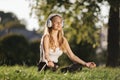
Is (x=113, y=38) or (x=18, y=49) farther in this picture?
(x=18, y=49)

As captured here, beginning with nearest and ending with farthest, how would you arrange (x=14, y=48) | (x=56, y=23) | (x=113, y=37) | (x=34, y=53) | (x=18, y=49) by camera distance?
Answer: (x=56, y=23), (x=113, y=37), (x=14, y=48), (x=18, y=49), (x=34, y=53)

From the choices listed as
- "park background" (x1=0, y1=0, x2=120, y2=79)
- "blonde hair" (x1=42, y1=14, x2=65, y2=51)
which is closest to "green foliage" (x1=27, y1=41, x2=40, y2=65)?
"park background" (x1=0, y1=0, x2=120, y2=79)

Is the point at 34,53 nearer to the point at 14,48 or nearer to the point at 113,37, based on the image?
the point at 14,48

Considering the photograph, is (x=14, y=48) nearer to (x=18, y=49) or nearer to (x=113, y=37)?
(x=18, y=49)

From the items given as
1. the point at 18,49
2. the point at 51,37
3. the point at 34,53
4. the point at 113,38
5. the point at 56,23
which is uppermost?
the point at 56,23

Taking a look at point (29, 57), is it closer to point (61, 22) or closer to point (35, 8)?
point (35, 8)

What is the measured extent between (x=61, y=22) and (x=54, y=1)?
17386 millimetres

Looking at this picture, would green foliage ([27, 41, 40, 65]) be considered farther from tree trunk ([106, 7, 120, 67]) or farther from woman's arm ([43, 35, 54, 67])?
woman's arm ([43, 35, 54, 67])

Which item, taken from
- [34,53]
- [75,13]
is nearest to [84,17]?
[75,13]

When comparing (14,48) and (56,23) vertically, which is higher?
(56,23)

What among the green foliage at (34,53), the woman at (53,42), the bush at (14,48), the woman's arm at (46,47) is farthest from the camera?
the green foliage at (34,53)

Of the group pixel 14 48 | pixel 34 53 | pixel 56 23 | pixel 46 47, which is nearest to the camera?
pixel 46 47

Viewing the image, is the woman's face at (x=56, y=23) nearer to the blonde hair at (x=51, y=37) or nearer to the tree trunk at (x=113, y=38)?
the blonde hair at (x=51, y=37)

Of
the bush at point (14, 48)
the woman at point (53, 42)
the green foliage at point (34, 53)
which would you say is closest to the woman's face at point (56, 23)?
the woman at point (53, 42)
